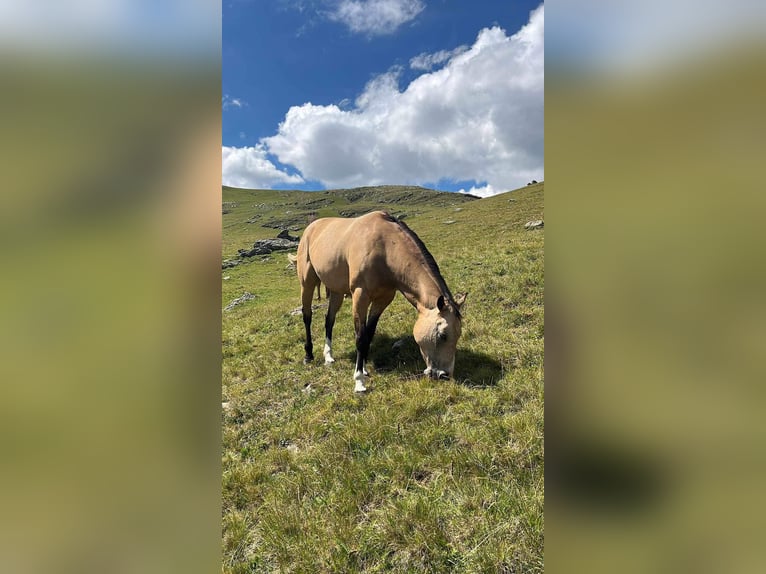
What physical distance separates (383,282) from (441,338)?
1.76m

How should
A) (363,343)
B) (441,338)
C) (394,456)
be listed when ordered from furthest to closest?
(363,343) → (441,338) → (394,456)

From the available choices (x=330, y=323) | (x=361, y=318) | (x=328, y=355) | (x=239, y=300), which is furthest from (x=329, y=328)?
(x=239, y=300)

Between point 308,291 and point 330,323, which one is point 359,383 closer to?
point 330,323

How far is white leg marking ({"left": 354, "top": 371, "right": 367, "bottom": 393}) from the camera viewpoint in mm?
6129

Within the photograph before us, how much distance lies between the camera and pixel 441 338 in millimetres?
5730

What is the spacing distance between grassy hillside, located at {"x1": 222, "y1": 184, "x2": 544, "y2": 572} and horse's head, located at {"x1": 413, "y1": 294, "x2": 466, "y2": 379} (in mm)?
257

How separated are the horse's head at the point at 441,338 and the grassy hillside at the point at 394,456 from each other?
257 mm

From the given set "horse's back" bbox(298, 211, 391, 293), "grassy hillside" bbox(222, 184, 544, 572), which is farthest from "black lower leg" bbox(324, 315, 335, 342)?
"horse's back" bbox(298, 211, 391, 293)

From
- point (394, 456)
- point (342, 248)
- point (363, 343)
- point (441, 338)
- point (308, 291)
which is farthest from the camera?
point (308, 291)

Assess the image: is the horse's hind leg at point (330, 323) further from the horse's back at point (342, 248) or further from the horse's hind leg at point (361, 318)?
the horse's hind leg at point (361, 318)

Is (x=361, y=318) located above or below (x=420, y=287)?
below

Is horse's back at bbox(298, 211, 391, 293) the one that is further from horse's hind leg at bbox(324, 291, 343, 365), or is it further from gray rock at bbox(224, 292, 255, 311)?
gray rock at bbox(224, 292, 255, 311)

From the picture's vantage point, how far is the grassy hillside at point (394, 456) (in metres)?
2.89
